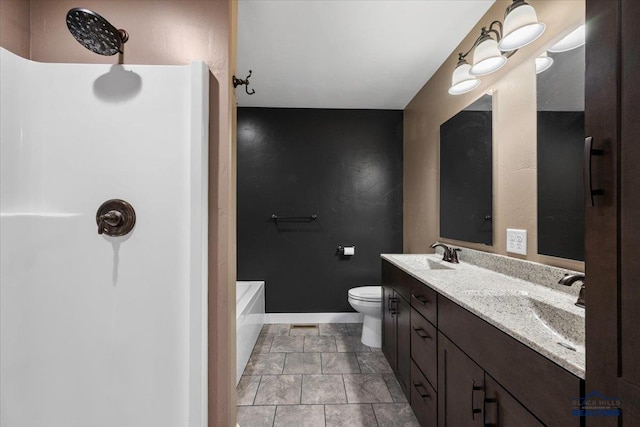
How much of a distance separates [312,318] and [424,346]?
192 centimetres

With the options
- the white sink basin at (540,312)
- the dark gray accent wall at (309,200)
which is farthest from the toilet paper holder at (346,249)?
the white sink basin at (540,312)

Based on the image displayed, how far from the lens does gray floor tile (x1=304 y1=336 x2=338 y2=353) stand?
247 cm

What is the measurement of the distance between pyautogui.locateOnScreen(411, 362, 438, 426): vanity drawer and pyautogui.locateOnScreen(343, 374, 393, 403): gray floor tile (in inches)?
11.2

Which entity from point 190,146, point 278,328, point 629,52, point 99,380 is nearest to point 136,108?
point 190,146

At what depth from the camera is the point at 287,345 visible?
2.58 metres

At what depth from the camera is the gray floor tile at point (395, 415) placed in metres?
1.60

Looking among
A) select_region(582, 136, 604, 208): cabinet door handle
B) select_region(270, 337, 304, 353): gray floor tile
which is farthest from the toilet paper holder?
select_region(582, 136, 604, 208): cabinet door handle

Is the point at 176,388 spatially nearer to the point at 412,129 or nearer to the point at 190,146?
the point at 190,146

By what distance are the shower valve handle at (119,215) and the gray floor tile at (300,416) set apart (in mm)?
1373

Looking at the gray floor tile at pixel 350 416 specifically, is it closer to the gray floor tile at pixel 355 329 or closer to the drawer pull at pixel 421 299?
the drawer pull at pixel 421 299

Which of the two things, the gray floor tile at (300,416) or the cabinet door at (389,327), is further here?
the cabinet door at (389,327)

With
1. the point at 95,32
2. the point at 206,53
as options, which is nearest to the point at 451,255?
the point at 206,53

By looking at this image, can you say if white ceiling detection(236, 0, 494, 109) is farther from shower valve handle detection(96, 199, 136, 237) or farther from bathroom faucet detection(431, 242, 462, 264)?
bathroom faucet detection(431, 242, 462, 264)

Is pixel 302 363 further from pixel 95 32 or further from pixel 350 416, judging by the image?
pixel 95 32
